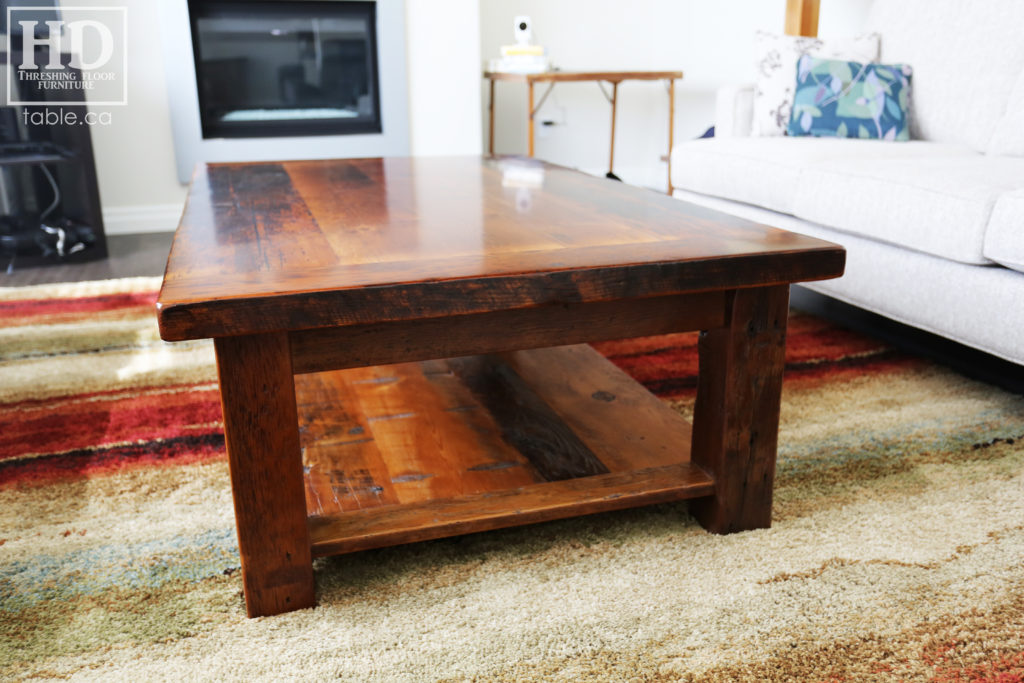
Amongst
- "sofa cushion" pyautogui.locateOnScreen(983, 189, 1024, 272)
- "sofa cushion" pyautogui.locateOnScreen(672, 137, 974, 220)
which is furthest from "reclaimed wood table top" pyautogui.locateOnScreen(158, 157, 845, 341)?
"sofa cushion" pyautogui.locateOnScreen(672, 137, 974, 220)

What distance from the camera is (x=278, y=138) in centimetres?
335

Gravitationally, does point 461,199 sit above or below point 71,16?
below

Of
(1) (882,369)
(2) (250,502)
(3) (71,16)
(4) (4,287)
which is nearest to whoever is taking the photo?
(2) (250,502)

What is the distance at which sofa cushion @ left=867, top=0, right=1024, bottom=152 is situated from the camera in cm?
214

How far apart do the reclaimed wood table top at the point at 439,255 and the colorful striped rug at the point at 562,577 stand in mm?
354

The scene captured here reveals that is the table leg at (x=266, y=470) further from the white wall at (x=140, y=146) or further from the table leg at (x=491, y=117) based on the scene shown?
the table leg at (x=491, y=117)

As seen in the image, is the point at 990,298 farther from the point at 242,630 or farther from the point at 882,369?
the point at 242,630

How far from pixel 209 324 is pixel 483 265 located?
0.30 metres

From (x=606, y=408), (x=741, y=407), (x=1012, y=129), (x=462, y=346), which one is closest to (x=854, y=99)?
(x=1012, y=129)

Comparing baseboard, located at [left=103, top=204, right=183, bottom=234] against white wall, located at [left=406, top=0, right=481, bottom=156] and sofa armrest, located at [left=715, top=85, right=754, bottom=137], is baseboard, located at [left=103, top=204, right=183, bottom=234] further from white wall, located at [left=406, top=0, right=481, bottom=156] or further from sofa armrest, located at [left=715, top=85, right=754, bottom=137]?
sofa armrest, located at [left=715, top=85, right=754, bottom=137]

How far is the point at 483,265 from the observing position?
0.92 meters

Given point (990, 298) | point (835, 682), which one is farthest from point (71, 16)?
point (835, 682)

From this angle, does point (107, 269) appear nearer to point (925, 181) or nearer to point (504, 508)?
point (504, 508)

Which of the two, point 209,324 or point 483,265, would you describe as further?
point 483,265
